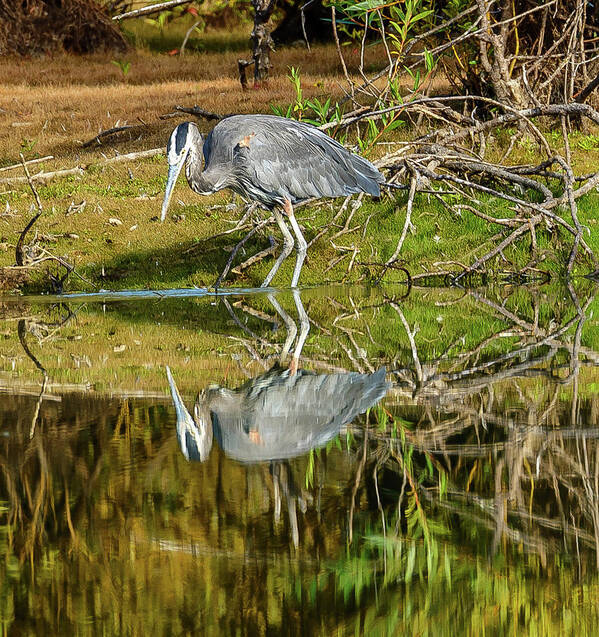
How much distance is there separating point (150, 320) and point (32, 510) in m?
4.57

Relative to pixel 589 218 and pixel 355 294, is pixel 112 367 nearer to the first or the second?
pixel 355 294

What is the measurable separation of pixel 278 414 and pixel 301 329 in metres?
2.69

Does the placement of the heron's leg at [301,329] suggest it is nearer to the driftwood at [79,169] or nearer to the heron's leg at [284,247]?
the heron's leg at [284,247]

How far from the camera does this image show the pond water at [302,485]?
3.15 meters

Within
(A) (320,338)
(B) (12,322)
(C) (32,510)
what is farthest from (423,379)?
(B) (12,322)

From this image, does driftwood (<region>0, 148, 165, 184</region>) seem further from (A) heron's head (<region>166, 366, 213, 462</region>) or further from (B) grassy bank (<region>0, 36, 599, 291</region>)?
(A) heron's head (<region>166, 366, 213, 462</region>)

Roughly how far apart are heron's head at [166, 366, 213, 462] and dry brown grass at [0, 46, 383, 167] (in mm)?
8584

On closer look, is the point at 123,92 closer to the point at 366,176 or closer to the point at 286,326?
the point at 366,176

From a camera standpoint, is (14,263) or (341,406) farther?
(14,263)

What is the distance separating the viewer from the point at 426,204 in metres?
11.5

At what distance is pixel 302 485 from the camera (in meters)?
4.06

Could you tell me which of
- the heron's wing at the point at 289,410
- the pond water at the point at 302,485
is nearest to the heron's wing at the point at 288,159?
the pond water at the point at 302,485

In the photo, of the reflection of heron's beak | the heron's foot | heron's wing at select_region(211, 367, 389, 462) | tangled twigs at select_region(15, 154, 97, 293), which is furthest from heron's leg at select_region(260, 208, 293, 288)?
heron's wing at select_region(211, 367, 389, 462)

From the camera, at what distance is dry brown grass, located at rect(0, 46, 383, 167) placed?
15.0m
